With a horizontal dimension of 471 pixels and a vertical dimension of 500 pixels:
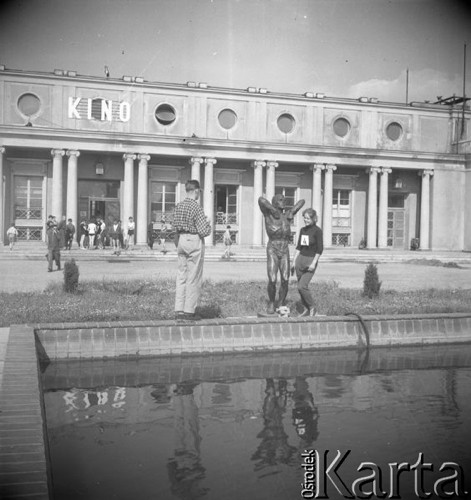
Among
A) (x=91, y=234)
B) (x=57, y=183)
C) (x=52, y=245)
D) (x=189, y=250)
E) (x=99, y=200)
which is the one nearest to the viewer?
(x=189, y=250)

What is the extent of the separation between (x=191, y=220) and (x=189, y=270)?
0.65m

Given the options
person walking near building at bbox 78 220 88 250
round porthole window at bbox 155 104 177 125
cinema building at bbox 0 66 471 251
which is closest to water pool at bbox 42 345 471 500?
person walking near building at bbox 78 220 88 250

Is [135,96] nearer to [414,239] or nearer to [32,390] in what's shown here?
[414,239]

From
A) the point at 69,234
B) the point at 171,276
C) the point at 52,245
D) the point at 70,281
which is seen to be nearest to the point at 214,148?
the point at 69,234

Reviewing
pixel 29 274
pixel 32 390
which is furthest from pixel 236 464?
pixel 29 274

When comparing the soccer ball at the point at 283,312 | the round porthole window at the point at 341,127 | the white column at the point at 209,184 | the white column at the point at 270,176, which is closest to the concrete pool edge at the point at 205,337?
the soccer ball at the point at 283,312

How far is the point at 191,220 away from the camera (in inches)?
317

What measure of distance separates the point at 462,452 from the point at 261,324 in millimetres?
3794

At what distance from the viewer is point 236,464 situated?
4.26 m

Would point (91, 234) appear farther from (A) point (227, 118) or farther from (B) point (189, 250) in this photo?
(B) point (189, 250)

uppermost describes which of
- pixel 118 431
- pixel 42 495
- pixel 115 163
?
pixel 115 163

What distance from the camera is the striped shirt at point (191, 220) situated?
806 cm

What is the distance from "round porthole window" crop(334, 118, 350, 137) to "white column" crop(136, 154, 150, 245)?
11.6 metres

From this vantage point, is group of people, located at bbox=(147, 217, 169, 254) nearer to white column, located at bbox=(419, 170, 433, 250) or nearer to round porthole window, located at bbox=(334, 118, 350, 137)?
round porthole window, located at bbox=(334, 118, 350, 137)
